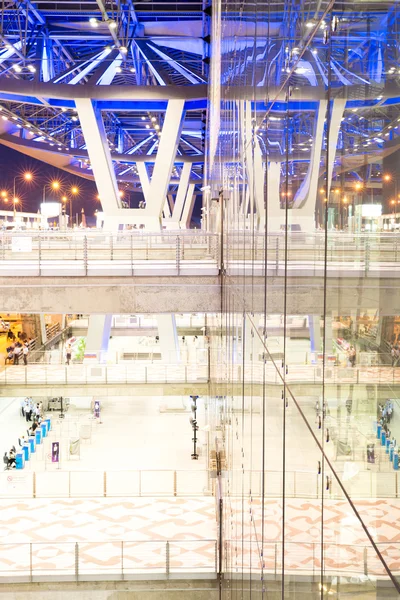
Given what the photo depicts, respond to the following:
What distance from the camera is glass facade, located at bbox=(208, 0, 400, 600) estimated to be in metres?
1.74

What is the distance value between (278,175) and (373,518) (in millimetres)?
2474

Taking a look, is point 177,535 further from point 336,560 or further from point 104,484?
point 336,560

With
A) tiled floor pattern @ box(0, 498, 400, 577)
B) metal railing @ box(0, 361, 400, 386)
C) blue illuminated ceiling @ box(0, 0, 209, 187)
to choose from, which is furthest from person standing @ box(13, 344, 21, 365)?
tiled floor pattern @ box(0, 498, 400, 577)

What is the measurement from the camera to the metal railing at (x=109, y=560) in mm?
11039

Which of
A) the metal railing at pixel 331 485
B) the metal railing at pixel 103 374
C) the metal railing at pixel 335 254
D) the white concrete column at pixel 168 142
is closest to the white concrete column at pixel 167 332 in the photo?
the metal railing at pixel 103 374

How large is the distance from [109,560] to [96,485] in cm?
447

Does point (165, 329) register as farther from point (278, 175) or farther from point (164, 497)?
point (278, 175)

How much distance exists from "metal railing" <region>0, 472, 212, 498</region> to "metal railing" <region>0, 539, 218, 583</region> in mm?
3277

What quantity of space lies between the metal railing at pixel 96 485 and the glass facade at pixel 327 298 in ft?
36.2

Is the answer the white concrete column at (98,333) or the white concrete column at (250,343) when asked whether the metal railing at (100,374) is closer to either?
the white concrete column at (98,333)

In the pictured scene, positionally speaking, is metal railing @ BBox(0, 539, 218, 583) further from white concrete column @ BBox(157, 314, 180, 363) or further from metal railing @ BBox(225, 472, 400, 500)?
white concrete column @ BBox(157, 314, 180, 363)

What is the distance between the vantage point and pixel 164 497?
15266 mm

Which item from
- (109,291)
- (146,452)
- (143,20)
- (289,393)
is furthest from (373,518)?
(143,20)

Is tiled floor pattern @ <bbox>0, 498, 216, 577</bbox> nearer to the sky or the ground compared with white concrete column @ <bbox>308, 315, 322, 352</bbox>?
nearer to the ground
